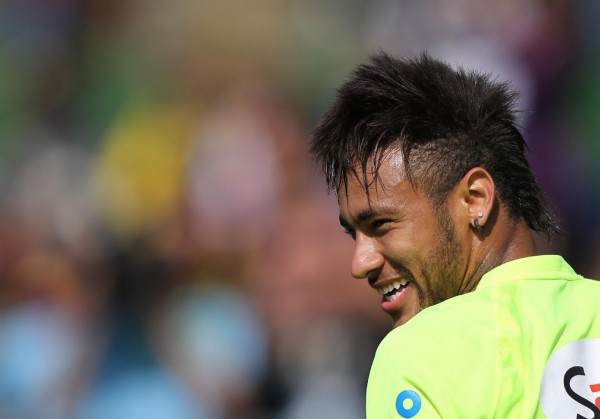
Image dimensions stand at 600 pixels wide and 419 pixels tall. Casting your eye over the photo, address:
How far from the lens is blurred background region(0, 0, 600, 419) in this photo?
4.75m

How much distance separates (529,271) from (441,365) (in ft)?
1.28

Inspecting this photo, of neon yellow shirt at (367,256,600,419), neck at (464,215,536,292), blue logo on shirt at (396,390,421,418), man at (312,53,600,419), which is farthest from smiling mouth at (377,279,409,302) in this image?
blue logo on shirt at (396,390,421,418)

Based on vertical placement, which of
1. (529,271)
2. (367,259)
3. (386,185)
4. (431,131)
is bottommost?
(529,271)

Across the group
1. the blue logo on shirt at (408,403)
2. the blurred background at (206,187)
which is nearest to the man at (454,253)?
the blue logo on shirt at (408,403)

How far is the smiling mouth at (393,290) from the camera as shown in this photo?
2.11m

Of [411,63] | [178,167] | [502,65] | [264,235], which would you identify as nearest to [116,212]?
[178,167]

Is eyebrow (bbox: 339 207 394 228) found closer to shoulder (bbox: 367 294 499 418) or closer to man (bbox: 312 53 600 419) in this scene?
man (bbox: 312 53 600 419)

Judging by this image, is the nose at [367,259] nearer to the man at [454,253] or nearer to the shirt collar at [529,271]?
the man at [454,253]

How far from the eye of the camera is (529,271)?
190 cm

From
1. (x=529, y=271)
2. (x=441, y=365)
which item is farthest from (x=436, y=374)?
(x=529, y=271)

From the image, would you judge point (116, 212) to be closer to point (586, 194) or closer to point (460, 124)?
point (586, 194)

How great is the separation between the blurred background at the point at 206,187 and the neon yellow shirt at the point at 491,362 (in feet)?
9.51

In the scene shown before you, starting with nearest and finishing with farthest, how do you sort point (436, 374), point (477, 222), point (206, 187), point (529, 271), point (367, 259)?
point (436, 374) → point (529, 271) → point (477, 222) → point (367, 259) → point (206, 187)

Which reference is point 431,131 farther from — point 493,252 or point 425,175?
point 493,252
